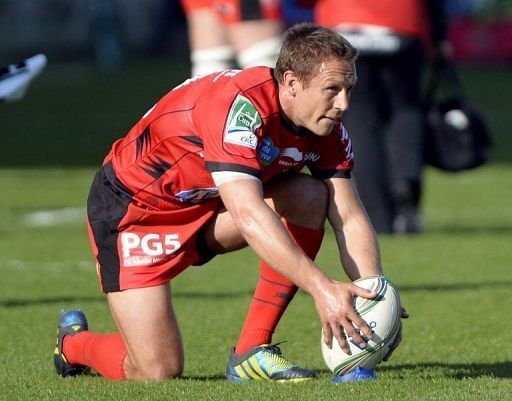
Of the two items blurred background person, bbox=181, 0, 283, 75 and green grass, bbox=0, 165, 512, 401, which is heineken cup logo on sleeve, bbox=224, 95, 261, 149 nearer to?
green grass, bbox=0, 165, 512, 401

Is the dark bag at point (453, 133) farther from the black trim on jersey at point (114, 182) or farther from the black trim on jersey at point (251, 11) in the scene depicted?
the black trim on jersey at point (114, 182)

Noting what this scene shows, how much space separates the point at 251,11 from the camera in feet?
28.2

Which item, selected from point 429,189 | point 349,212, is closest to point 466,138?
point 429,189

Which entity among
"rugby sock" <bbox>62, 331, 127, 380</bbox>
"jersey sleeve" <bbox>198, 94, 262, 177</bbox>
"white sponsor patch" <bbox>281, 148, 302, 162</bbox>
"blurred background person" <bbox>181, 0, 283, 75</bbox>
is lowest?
"blurred background person" <bbox>181, 0, 283, 75</bbox>

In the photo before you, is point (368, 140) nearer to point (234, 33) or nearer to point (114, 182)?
point (234, 33)

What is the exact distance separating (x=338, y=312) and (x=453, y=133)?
5455 mm

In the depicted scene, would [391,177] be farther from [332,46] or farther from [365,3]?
[332,46]

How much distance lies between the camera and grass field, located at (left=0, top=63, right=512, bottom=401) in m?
4.93

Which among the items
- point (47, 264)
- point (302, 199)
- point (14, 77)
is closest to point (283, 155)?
point (302, 199)

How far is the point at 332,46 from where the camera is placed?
15.8ft

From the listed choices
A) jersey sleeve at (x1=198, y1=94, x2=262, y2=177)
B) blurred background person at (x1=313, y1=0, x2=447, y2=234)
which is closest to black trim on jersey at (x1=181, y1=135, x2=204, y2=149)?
jersey sleeve at (x1=198, y1=94, x2=262, y2=177)

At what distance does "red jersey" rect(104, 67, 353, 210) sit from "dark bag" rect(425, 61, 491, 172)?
458cm

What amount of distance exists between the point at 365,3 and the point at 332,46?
475 cm

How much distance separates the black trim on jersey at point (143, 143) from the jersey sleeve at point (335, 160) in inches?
24.4
